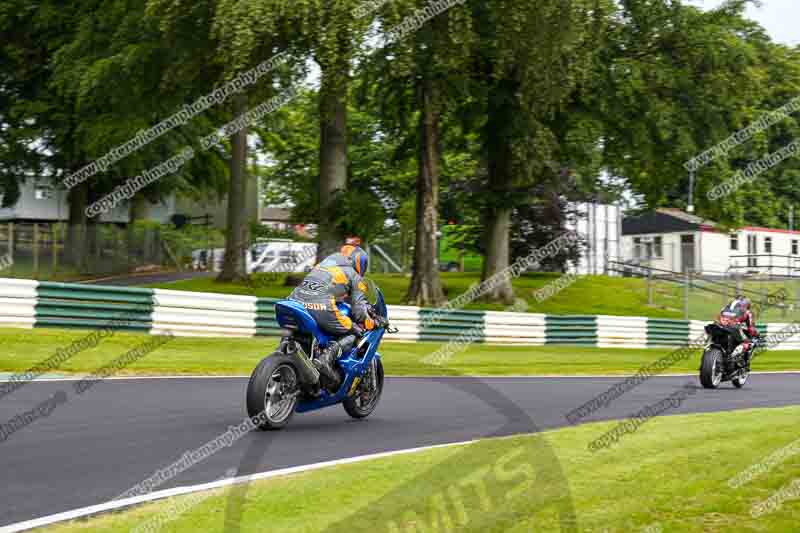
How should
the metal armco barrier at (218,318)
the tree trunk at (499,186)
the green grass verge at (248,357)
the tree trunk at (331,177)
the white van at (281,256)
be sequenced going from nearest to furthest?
the green grass verge at (248,357)
the metal armco barrier at (218,318)
the tree trunk at (331,177)
the tree trunk at (499,186)
the white van at (281,256)

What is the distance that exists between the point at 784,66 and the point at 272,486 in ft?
85.3

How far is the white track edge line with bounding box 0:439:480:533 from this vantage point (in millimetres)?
5652

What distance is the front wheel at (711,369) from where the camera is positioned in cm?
1683

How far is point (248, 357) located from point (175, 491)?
35.7ft

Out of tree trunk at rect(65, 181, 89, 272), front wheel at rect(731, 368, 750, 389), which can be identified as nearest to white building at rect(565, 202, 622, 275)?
tree trunk at rect(65, 181, 89, 272)

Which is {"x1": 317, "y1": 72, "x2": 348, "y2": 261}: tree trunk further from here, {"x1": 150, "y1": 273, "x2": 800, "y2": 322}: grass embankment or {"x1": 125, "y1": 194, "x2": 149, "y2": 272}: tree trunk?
{"x1": 125, "y1": 194, "x2": 149, "y2": 272}: tree trunk

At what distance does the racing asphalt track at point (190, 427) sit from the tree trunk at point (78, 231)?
90.0 ft

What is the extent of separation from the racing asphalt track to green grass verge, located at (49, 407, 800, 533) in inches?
25.4

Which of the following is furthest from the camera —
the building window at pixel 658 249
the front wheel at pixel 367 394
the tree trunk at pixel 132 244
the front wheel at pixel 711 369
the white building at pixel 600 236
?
the building window at pixel 658 249

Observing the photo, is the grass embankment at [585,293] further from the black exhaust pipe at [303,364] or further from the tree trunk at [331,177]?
the black exhaust pipe at [303,364]

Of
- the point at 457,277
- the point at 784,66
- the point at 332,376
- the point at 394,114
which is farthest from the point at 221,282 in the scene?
the point at 332,376

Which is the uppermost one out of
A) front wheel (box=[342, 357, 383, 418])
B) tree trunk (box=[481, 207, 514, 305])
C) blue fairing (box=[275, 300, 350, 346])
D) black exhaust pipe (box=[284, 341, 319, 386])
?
tree trunk (box=[481, 207, 514, 305])

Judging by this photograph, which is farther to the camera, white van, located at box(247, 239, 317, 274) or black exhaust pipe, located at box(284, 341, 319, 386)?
white van, located at box(247, 239, 317, 274)

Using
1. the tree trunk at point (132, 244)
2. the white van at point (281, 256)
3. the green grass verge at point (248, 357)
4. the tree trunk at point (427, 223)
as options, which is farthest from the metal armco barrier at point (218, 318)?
the tree trunk at point (132, 244)
